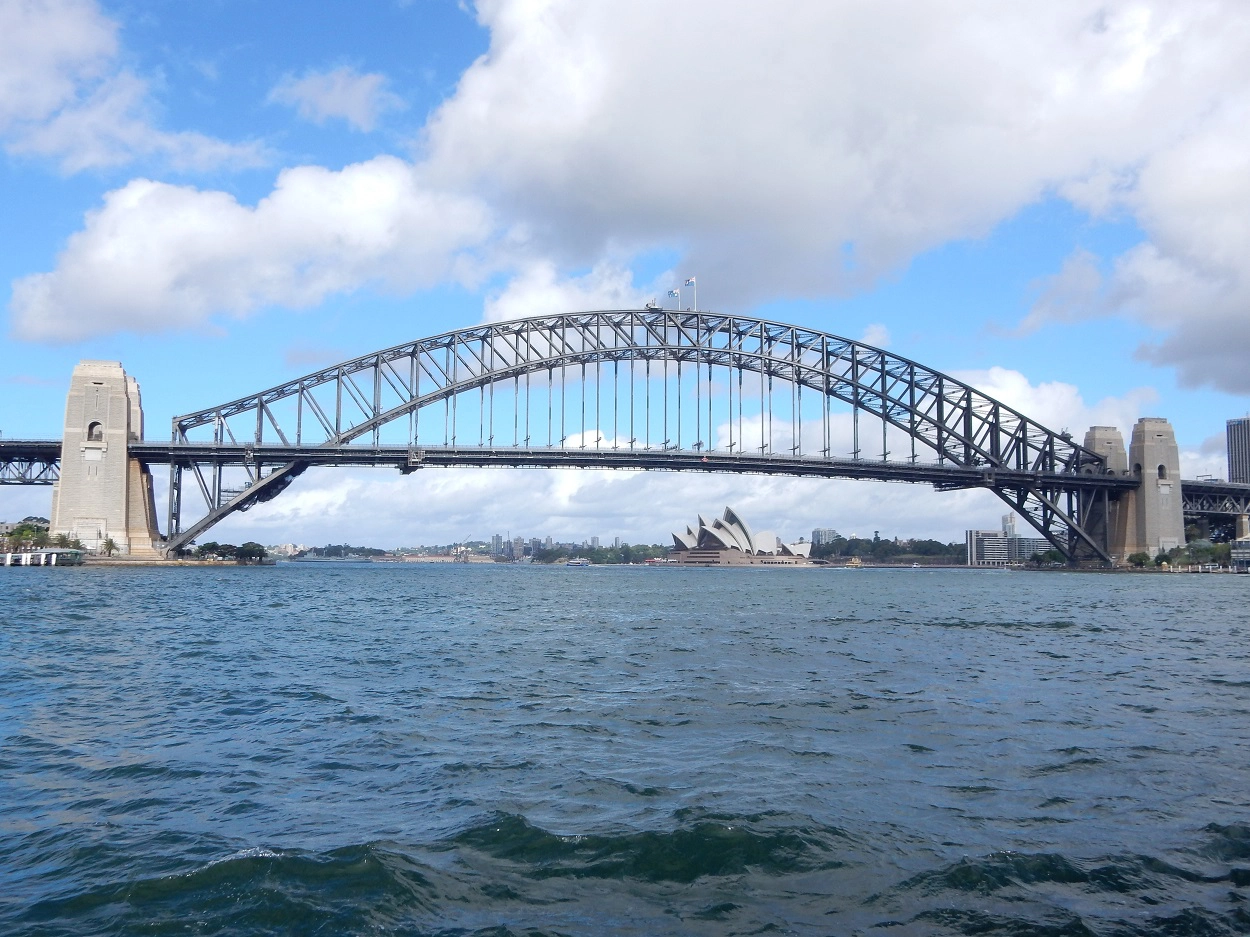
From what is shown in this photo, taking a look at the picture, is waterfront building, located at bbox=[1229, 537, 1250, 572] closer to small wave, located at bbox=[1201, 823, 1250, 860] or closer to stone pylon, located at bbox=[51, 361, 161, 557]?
stone pylon, located at bbox=[51, 361, 161, 557]

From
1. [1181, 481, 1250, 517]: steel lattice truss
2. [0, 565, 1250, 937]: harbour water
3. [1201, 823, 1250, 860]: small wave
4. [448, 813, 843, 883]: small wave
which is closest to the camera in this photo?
[0, 565, 1250, 937]: harbour water

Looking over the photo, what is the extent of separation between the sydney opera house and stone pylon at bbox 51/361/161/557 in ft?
267

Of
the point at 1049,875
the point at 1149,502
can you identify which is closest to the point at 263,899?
the point at 1049,875

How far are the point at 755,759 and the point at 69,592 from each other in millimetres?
35724

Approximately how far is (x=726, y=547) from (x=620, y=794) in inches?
5031

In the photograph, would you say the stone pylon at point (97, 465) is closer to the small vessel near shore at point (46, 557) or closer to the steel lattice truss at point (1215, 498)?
the small vessel near shore at point (46, 557)

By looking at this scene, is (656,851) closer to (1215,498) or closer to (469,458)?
(469,458)

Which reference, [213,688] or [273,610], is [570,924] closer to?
[213,688]

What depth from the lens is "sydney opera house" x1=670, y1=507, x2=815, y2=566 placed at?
440ft

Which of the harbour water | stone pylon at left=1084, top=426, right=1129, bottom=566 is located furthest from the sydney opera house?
the harbour water

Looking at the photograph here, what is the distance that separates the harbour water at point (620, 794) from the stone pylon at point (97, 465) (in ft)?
167

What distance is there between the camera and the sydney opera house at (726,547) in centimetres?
13400

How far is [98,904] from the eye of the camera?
6.36 metres

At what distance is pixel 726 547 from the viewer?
13550 cm
